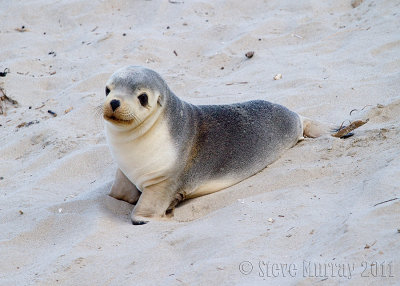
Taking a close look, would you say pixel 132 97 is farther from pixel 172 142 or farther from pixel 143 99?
pixel 172 142

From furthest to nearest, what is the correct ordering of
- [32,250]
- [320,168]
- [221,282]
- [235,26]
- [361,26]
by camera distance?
[235,26] < [361,26] < [320,168] < [32,250] < [221,282]

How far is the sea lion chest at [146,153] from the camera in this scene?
459 cm

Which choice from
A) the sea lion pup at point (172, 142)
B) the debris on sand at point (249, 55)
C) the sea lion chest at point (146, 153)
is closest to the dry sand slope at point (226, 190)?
the debris on sand at point (249, 55)

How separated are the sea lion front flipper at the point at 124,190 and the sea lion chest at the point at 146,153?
0.11 m

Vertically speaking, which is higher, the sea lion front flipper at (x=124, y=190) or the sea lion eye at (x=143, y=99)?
the sea lion eye at (x=143, y=99)

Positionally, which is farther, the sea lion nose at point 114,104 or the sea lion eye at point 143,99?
the sea lion eye at point 143,99

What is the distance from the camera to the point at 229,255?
10.9 ft

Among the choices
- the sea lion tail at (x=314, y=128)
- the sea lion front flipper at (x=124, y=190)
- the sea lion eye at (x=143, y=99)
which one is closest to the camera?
the sea lion eye at (x=143, y=99)

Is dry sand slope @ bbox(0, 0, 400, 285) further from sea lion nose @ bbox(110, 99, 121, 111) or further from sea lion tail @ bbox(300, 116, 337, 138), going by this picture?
sea lion nose @ bbox(110, 99, 121, 111)

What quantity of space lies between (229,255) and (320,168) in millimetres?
1465

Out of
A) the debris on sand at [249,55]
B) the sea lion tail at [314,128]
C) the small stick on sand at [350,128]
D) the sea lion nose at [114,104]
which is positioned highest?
the sea lion nose at [114,104]

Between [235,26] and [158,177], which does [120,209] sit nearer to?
[158,177]

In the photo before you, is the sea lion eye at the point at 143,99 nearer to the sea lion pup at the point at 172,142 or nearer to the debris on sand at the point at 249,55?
the sea lion pup at the point at 172,142

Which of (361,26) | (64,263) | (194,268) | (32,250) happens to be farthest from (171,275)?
(361,26)
